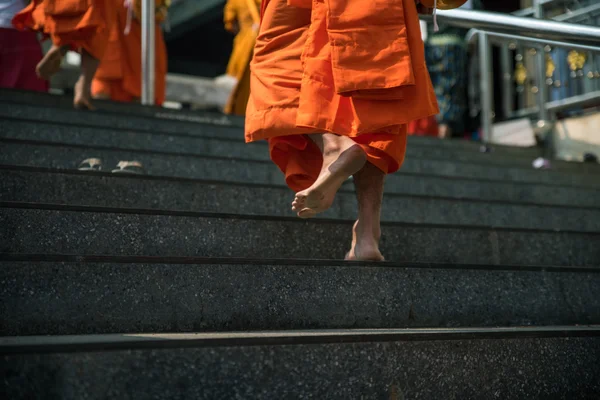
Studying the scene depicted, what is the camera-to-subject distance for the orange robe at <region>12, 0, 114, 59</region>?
17.8 ft

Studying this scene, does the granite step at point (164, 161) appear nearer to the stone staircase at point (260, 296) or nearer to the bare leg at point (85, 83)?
the stone staircase at point (260, 296)

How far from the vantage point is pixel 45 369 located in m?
1.93

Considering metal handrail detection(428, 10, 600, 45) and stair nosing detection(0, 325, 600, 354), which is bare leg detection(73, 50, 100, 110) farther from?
stair nosing detection(0, 325, 600, 354)

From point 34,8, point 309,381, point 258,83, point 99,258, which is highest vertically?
point 34,8

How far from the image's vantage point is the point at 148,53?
665 cm

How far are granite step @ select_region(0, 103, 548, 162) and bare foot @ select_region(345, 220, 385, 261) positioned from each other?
6.61 ft

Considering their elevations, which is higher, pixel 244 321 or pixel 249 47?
pixel 249 47

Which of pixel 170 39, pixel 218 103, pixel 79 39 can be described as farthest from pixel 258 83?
pixel 170 39

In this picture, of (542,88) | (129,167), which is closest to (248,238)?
(129,167)

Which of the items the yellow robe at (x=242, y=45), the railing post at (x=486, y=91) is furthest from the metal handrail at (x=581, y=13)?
the yellow robe at (x=242, y=45)

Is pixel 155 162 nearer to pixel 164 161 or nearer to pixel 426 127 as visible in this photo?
pixel 164 161

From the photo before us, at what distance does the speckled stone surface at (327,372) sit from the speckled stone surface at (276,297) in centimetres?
42

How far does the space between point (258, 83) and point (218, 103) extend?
771 centimetres

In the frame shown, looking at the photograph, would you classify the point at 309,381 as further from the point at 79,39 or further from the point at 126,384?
the point at 79,39
